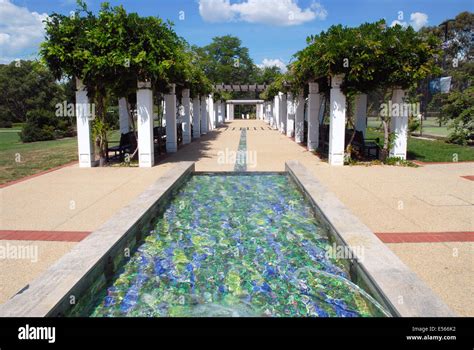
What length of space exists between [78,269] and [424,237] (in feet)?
14.1

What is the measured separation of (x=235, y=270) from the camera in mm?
4520

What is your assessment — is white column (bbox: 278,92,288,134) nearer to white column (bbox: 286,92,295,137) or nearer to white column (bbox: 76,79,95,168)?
white column (bbox: 286,92,295,137)

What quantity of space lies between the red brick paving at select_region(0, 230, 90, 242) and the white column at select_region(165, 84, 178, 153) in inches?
403

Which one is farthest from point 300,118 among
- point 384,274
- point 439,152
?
point 384,274

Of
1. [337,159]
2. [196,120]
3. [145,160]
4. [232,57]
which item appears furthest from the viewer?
[232,57]

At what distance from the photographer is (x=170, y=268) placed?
456cm

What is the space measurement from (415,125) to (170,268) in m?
18.8

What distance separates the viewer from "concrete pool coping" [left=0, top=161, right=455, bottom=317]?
3.17m

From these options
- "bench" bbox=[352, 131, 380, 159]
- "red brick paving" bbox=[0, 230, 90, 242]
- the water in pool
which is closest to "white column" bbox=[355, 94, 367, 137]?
"bench" bbox=[352, 131, 380, 159]

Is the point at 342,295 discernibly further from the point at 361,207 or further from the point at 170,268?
the point at 361,207

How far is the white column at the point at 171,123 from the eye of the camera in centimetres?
1565

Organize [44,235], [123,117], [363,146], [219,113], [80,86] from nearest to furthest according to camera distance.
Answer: [44,235], [80,86], [363,146], [123,117], [219,113]

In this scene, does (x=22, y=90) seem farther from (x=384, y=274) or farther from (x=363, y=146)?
(x=384, y=274)

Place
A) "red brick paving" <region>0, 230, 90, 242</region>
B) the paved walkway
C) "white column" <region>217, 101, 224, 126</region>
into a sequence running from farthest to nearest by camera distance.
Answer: "white column" <region>217, 101, 224, 126</region> → "red brick paving" <region>0, 230, 90, 242</region> → the paved walkway
